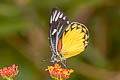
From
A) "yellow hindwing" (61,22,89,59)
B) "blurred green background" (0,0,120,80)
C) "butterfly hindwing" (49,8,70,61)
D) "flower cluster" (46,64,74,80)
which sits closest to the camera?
"flower cluster" (46,64,74,80)

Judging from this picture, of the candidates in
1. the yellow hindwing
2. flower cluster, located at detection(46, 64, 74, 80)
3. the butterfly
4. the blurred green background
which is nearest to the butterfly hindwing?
the butterfly

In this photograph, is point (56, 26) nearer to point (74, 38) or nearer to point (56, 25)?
point (56, 25)

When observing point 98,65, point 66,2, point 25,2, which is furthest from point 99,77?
point 25,2

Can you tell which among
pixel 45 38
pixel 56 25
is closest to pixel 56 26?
pixel 56 25

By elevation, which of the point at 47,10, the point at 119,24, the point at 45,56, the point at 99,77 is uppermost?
the point at 47,10

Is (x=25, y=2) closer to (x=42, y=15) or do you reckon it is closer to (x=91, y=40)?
(x=42, y=15)

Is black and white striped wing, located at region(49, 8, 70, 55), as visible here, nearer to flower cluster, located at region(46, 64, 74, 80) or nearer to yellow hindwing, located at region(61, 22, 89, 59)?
yellow hindwing, located at region(61, 22, 89, 59)
